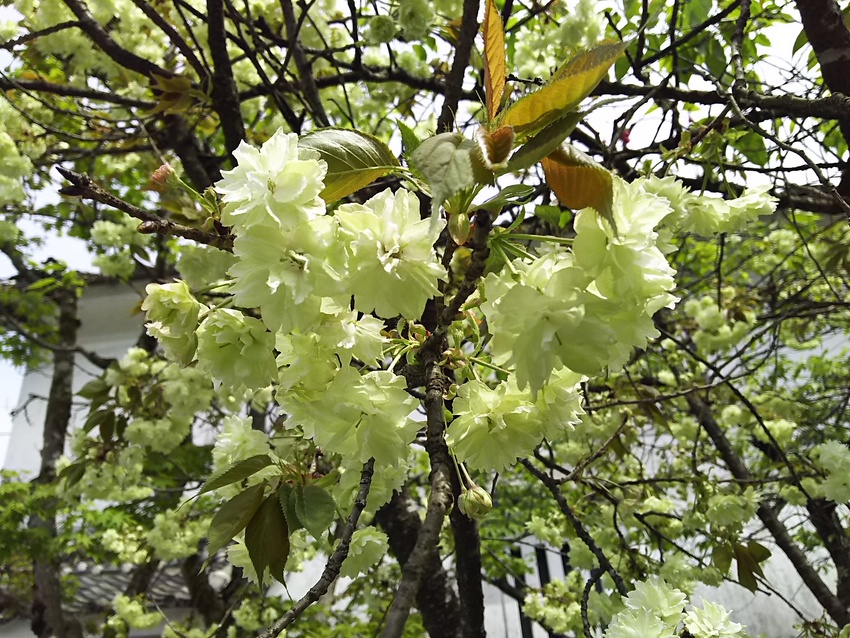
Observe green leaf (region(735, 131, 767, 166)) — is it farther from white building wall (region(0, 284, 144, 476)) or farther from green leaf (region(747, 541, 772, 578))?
white building wall (region(0, 284, 144, 476))

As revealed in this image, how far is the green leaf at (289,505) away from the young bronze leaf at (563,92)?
0.48 meters

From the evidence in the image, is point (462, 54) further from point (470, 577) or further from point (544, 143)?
point (470, 577)

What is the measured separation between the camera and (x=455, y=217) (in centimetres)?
58

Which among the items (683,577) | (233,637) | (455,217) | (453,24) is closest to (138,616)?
(233,637)

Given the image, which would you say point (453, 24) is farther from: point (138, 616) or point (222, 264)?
point (138, 616)

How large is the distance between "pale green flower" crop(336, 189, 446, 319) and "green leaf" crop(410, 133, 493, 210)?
93 mm

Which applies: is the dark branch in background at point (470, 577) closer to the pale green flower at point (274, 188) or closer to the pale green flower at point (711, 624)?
the pale green flower at point (711, 624)

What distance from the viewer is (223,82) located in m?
1.74

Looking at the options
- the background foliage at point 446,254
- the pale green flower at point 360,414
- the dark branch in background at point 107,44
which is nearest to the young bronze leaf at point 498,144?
the background foliage at point 446,254

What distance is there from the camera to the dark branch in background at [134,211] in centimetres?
63

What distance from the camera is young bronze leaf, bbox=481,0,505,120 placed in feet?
1.80

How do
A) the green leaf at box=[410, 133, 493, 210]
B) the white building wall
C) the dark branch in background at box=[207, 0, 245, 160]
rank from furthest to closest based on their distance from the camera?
the white building wall < the dark branch in background at box=[207, 0, 245, 160] < the green leaf at box=[410, 133, 493, 210]

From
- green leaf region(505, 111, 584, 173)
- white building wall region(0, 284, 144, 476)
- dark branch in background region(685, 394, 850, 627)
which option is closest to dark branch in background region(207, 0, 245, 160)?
green leaf region(505, 111, 584, 173)

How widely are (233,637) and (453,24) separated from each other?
124 inches
